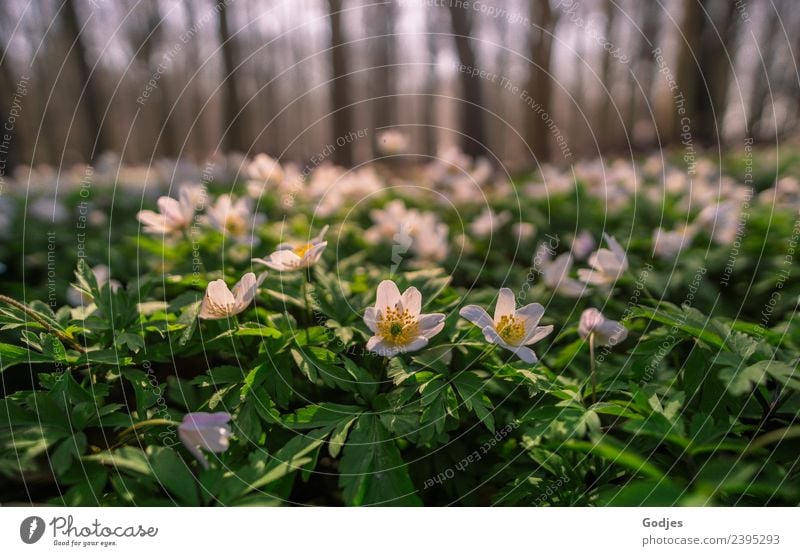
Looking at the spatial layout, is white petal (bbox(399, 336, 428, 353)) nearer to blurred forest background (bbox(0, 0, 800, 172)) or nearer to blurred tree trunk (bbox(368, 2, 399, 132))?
blurred forest background (bbox(0, 0, 800, 172))

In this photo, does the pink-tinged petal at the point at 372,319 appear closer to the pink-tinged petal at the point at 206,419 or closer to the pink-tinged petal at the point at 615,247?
the pink-tinged petal at the point at 206,419

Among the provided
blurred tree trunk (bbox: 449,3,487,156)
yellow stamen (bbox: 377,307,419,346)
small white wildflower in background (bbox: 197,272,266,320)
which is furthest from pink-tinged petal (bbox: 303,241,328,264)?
blurred tree trunk (bbox: 449,3,487,156)

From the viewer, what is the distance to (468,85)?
26.5ft

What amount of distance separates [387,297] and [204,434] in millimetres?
611

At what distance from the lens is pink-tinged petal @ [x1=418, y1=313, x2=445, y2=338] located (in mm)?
1566

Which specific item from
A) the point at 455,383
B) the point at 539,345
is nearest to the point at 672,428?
the point at 455,383

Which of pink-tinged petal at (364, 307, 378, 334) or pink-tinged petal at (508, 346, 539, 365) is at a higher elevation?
pink-tinged petal at (364, 307, 378, 334)

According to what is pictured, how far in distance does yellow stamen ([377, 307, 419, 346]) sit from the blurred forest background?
940mm

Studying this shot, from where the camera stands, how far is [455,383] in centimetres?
155

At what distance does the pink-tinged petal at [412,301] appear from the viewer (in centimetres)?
156

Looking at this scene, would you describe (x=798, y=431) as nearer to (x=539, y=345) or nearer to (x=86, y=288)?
(x=539, y=345)

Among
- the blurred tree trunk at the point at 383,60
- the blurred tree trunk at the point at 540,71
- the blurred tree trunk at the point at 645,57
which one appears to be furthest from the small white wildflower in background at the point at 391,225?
the blurred tree trunk at the point at 645,57
